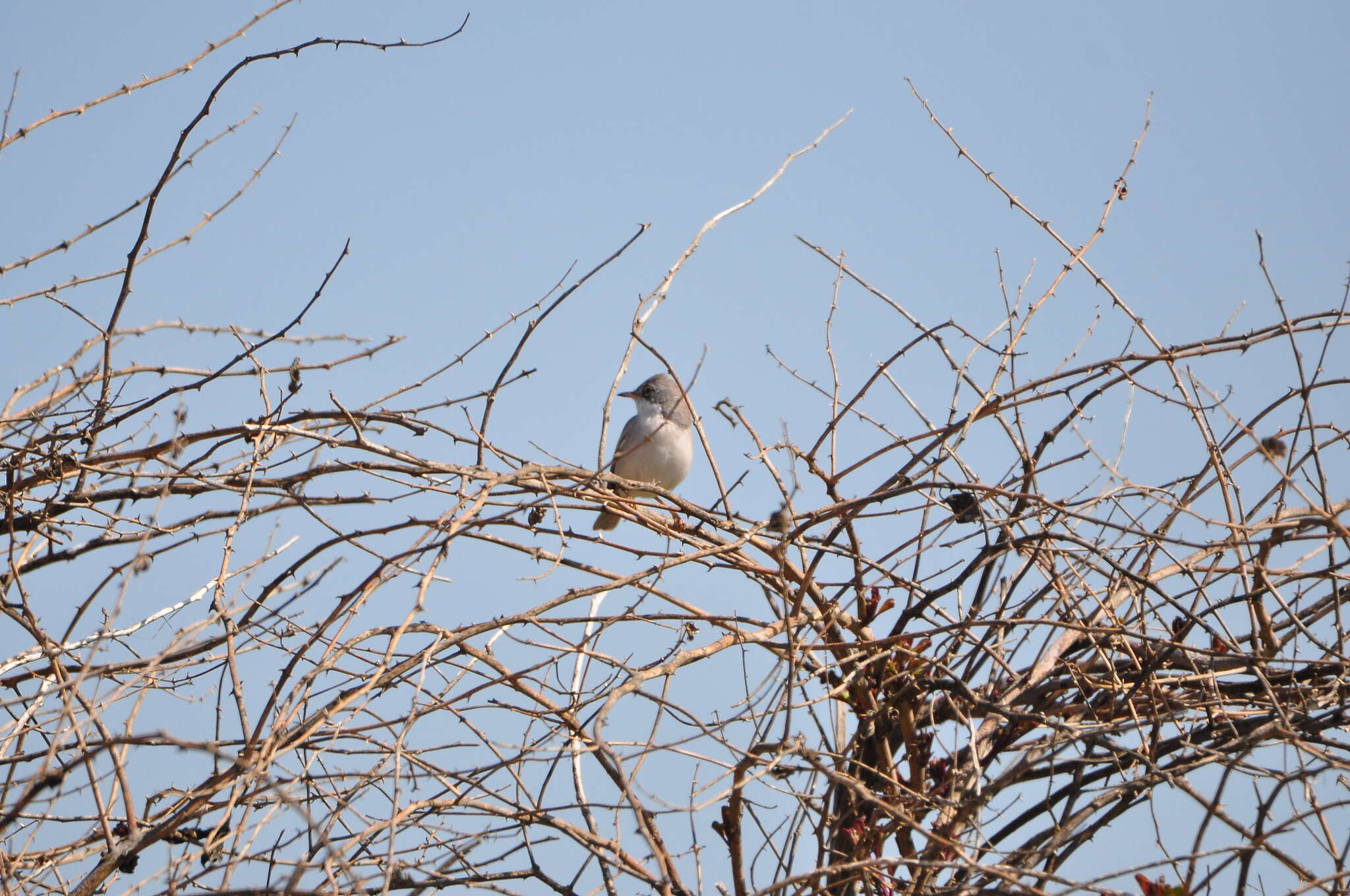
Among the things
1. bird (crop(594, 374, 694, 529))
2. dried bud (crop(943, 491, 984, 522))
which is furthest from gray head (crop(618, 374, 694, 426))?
dried bud (crop(943, 491, 984, 522))

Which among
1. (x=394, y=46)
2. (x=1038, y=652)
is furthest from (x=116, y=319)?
(x=1038, y=652)

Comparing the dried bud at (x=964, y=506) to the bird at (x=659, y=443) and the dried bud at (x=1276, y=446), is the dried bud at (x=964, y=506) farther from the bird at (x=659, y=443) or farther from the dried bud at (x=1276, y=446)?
the bird at (x=659, y=443)

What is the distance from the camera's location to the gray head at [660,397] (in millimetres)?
6672

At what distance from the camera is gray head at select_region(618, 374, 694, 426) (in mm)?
6672

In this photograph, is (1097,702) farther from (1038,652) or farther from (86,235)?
(86,235)

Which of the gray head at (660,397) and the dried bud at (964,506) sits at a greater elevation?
the gray head at (660,397)

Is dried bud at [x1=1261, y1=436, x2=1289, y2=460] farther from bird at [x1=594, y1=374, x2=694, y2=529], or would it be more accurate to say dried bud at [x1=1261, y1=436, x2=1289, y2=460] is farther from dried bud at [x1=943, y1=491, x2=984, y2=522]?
bird at [x1=594, y1=374, x2=694, y2=529]

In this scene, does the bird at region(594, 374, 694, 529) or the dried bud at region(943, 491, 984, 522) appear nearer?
the dried bud at region(943, 491, 984, 522)

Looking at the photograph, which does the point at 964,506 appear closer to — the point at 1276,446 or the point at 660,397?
the point at 1276,446

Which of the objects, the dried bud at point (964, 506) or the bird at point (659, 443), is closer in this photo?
the dried bud at point (964, 506)

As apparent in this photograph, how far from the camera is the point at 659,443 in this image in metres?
6.48

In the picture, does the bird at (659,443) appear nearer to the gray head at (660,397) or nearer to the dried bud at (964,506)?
the gray head at (660,397)

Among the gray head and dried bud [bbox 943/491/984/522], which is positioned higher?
the gray head

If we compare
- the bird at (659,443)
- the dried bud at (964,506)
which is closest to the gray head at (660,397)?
the bird at (659,443)
